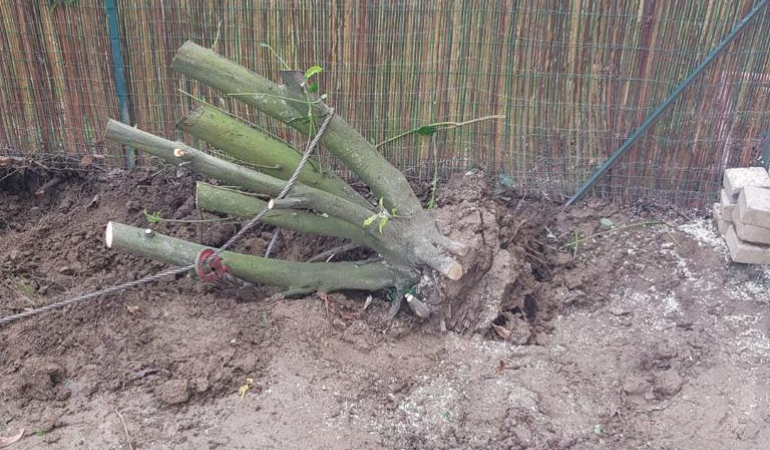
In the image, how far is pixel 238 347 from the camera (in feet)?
10.6

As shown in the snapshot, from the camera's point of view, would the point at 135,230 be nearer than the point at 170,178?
Yes

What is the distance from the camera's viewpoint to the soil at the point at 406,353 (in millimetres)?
2932

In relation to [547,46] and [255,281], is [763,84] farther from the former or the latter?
[255,281]

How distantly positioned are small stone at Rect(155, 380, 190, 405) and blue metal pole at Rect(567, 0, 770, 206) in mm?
2341

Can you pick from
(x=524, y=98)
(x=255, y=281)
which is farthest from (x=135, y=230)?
(x=524, y=98)

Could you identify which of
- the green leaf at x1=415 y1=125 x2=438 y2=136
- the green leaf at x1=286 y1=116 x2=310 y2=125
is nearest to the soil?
the green leaf at x1=415 y1=125 x2=438 y2=136

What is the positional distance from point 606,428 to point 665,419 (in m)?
0.28

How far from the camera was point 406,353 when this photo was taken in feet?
11.0

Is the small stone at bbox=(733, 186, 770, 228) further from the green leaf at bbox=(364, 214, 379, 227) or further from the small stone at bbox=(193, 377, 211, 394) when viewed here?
the small stone at bbox=(193, 377, 211, 394)

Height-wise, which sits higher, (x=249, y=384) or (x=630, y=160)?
(x=630, y=160)

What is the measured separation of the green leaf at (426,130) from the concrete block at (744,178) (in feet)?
5.27

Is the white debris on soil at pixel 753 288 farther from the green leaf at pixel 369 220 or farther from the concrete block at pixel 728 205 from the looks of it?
the green leaf at pixel 369 220

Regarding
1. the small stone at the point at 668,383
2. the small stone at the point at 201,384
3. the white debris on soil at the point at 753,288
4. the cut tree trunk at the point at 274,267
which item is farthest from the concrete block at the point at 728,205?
the small stone at the point at 201,384

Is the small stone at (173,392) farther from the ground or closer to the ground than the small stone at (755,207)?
closer to the ground
